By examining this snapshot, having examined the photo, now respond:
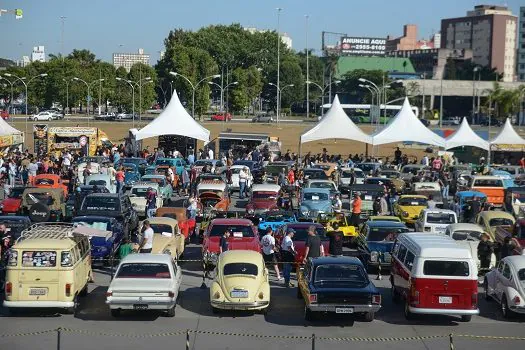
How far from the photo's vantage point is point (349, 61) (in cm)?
18200

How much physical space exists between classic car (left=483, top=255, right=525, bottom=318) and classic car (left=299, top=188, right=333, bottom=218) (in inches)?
499

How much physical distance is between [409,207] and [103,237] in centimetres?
1308

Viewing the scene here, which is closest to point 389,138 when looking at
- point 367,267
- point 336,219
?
point 336,219

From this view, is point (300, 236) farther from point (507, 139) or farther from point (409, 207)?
point (507, 139)

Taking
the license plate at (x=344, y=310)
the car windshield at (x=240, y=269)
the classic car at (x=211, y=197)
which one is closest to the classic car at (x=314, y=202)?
the classic car at (x=211, y=197)

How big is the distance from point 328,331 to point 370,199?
17267 millimetres

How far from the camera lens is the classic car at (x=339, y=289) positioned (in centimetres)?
1720

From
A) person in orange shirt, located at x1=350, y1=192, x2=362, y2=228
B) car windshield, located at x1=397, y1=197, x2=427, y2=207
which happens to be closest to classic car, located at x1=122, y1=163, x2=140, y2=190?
car windshield, located at x1=397, y1=197, x2=427, y2=207

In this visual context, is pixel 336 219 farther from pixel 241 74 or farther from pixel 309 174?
pixel 241 74

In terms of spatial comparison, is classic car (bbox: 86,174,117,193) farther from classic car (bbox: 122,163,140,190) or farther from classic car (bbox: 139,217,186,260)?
classic car (bbox: 139,217,186,260)

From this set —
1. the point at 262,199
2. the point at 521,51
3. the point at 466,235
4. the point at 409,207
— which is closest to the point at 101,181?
the point at 262,199

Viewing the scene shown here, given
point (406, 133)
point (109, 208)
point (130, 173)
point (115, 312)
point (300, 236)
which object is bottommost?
point (115, 312)

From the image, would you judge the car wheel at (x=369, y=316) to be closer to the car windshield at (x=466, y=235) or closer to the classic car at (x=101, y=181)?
the car windshield at (x=466, y=235)

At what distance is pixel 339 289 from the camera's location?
17312mm
